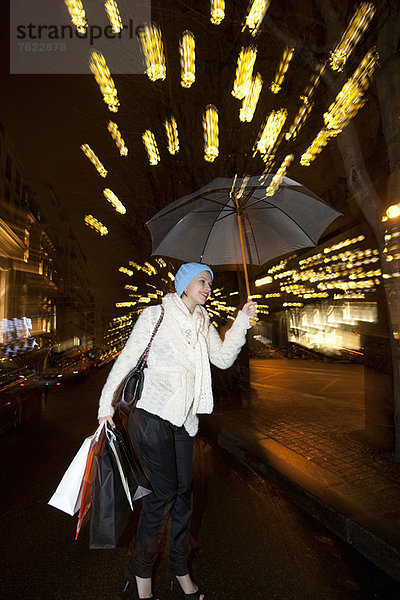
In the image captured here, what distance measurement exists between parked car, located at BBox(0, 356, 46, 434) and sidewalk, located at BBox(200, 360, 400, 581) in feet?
11.9

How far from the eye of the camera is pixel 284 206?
330 centimetres

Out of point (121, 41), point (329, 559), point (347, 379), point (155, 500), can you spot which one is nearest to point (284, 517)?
point (329, 559)

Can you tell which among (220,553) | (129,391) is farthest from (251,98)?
(220,553)

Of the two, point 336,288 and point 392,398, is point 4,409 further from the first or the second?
point 336,288

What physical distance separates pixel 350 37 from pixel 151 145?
6.43m

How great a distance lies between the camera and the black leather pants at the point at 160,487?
2375 mm

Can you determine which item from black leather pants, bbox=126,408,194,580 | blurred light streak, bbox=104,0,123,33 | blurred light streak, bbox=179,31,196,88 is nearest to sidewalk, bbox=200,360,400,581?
black leather pants, bbox=126,408,194,580

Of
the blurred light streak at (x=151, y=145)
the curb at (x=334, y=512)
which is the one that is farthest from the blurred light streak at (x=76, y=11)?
the curb at (x=334, y=512)

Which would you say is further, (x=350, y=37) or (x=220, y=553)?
(x=350, y=37)

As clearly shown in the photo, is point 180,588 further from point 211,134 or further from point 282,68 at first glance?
point 211,134

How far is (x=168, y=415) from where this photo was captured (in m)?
2.39

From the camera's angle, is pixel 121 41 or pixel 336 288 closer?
pixel 121 41

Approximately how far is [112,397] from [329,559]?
2.39 m

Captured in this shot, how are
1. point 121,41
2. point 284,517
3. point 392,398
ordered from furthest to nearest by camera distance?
point 121,41
point 392,398
point 284,517
